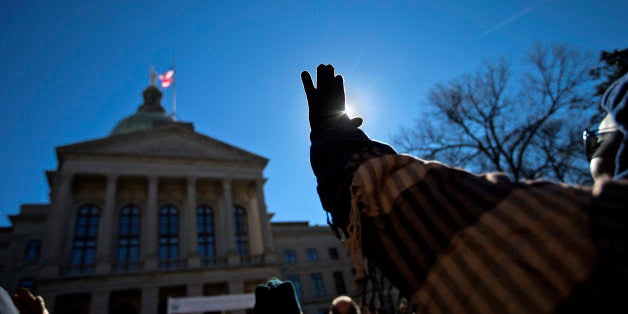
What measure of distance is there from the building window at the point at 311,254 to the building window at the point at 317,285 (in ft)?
5.03

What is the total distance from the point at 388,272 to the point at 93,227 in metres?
29.6

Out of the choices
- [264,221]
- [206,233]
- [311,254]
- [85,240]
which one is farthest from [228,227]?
[311,254]

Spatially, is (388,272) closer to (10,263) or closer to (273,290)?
(273,290)

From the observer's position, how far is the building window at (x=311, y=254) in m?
35.0

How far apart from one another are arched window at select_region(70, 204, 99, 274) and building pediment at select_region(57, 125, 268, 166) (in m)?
4.38

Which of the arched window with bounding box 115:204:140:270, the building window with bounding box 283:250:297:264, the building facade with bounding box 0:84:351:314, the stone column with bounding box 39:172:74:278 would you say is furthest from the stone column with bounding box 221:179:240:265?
the stone column with bounding box 39:172:74:278

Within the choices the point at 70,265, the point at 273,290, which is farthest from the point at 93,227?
the point at 273,290

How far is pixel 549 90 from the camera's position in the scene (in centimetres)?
1365

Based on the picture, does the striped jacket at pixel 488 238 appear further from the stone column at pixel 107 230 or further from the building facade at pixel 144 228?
the stone column at pixel 107 230

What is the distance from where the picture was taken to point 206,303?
17.0 meters

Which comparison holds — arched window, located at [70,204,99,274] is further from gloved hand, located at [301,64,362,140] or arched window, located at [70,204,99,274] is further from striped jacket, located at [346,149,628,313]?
striped jacket, located at [346,149,628,313]

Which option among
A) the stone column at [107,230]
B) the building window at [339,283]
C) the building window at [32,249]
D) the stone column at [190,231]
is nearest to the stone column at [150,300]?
the stone column at [190,231]

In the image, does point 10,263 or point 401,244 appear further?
point 10,263

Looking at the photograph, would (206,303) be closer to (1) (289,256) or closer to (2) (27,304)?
(2) (27,304)
